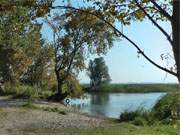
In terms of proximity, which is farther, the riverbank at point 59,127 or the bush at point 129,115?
the bush at point 129,115

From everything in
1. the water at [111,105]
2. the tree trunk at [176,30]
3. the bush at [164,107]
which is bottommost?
the water at [111,105]

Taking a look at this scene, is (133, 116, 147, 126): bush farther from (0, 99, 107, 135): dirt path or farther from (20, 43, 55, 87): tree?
(20, 43, 55, 87): tree

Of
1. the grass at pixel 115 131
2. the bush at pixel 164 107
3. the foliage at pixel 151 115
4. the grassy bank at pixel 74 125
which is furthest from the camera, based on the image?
the bush at pixel 164 107

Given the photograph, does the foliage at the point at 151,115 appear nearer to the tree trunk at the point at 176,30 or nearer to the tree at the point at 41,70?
the tree trunk at the point at 176,30

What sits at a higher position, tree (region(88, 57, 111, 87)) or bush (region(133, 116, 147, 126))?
tree (region(88, 57, 111, 87))

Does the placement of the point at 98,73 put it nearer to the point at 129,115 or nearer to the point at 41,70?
the point at 41,70

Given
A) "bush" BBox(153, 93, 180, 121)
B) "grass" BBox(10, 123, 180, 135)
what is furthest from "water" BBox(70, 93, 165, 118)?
"grass" BBox(10, 123, 180, 135)

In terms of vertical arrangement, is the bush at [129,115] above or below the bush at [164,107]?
below

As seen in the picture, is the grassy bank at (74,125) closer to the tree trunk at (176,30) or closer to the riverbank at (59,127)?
the riverbank at (59,127)

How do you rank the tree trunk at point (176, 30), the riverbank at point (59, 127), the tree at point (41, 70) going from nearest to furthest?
1. the tree trunk at point (176, 30)
2. the riverbank at point (59, 127)
3. the tree at point (41, 70)

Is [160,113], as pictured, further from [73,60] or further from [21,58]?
[21,58]

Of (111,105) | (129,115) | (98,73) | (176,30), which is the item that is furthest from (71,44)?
(98,73)

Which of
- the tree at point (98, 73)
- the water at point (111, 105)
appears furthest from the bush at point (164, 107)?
the tree at point (98, 73)

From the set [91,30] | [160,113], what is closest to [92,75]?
[91,30]
